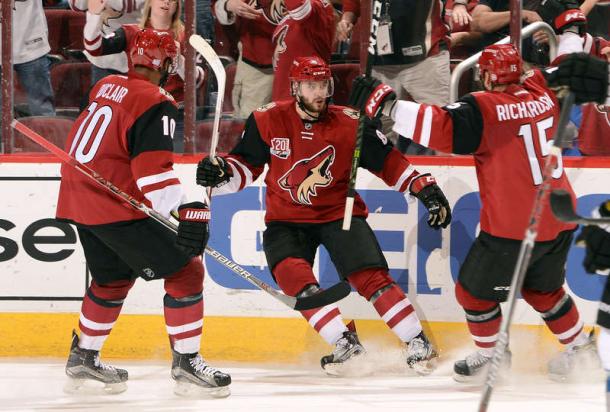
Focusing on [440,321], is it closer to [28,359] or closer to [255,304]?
[255,304]

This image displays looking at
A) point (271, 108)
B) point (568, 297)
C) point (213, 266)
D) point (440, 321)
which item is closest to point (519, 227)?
point (568, 297)

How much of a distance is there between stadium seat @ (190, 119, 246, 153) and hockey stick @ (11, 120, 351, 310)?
60 cm

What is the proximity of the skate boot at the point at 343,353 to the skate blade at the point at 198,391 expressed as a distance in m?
0.42

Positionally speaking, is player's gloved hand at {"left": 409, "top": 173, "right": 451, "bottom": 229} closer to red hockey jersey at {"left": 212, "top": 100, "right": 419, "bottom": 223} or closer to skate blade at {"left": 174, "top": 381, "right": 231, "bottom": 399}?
red hockey jersey at {"left": 212, "top": 100, "right": 419, "bottom": 223}

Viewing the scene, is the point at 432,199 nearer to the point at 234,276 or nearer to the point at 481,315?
the point at 481,315

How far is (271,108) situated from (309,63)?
0.25m

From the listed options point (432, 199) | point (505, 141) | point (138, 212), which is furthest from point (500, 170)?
point (138, 212)

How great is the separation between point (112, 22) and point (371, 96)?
1419mm

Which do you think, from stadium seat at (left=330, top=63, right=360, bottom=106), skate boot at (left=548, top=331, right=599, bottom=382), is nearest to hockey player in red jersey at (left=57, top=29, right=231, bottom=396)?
stadium seat at (left=330, top=63, right=360, bottom=106)

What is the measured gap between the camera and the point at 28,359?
4828 mm

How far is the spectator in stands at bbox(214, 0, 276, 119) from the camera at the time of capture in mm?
4898

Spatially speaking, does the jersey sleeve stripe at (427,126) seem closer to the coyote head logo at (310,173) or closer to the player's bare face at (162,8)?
the coyote head logo at (310,173)

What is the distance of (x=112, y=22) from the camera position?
16.0 ft

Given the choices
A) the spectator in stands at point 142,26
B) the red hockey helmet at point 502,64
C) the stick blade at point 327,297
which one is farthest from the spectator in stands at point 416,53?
the stick blade at point 327,297
